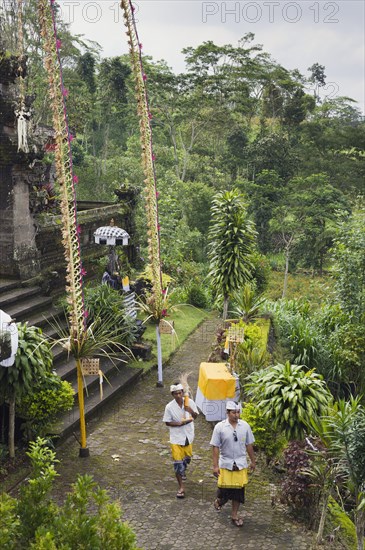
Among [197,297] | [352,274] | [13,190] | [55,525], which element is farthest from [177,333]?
[55,525]

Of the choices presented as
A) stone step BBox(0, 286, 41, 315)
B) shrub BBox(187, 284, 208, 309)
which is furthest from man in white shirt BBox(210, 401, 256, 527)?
shrub BBox(187, 284, 208, 309)

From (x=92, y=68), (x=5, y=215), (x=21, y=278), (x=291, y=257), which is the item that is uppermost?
(x=92, y=68)

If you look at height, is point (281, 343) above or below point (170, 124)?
below

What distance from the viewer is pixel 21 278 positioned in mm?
10727

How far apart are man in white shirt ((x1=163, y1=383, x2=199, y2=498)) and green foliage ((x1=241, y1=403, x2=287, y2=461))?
3.13 feet

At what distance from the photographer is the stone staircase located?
30.0 ft

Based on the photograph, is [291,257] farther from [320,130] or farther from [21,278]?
[21,278]

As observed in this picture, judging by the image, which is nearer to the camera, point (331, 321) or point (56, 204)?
point (56, 204)

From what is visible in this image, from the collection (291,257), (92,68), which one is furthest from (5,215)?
(92,68)

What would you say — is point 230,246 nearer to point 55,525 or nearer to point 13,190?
point 13,190

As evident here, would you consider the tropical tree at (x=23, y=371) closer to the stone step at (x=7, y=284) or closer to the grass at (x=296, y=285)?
the stone step at (x=7, y=284)

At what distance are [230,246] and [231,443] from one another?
22.3 feet

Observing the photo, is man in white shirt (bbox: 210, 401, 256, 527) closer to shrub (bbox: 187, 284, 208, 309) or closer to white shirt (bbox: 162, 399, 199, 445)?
white shirt (bbox: 162, 399, 199, 445)

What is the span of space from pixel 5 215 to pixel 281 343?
5.68 metres
